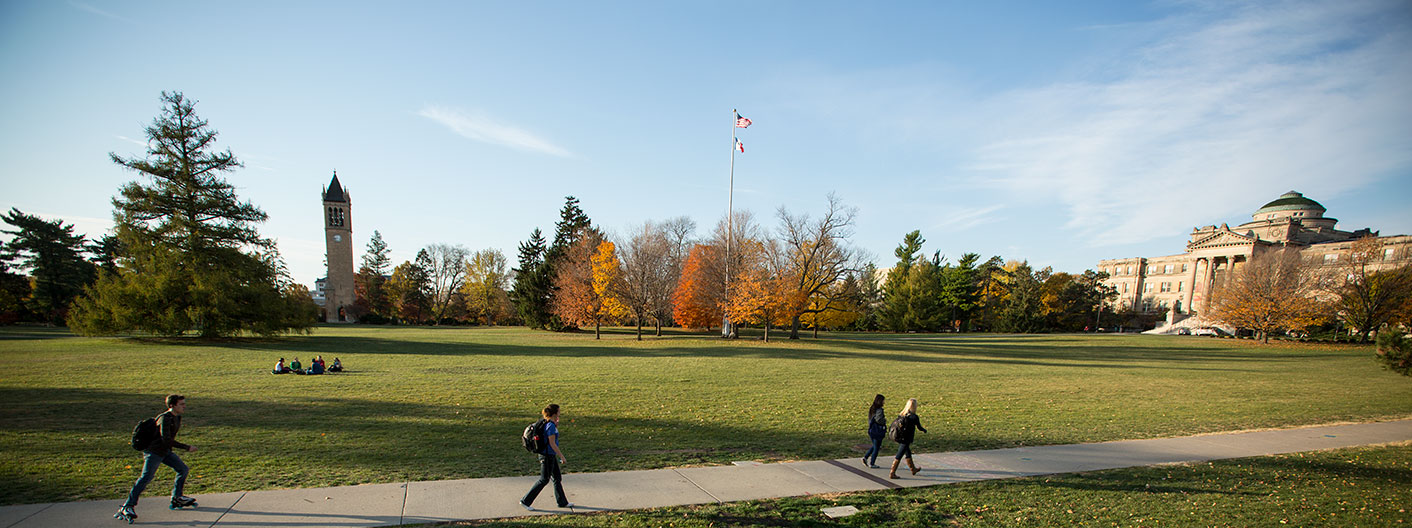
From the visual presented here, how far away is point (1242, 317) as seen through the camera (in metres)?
46.6

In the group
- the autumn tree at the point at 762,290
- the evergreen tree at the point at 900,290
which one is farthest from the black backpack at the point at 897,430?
the evergreen tree at the point at 900,290

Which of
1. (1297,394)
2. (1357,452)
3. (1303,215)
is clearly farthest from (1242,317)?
(1303,215)

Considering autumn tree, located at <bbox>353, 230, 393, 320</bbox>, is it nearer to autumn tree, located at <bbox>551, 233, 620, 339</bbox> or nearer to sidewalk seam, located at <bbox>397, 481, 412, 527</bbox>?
autumn tree, located at <bbox>551, 233, 620, 339</bbox>

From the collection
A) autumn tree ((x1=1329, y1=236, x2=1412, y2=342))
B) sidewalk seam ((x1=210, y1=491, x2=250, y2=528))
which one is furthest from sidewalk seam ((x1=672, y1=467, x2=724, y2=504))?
autumn tree ((x1=1329, y1=236, x2=1412, y2=342))

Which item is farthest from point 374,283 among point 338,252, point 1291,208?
point 1291,208

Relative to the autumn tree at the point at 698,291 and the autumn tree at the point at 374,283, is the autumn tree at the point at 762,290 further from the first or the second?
the autumn tree at the point at 374,283

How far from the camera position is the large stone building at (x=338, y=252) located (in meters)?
77.4

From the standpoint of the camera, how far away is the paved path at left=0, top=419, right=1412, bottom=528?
19.9 feet

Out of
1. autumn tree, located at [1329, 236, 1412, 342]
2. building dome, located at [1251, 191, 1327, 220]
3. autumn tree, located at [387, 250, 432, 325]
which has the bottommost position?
autumn tree, located at [387, 250, 432, 325]

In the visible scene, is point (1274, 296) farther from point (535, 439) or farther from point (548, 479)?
point (535, 439)

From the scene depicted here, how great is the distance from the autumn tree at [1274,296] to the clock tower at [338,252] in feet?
329

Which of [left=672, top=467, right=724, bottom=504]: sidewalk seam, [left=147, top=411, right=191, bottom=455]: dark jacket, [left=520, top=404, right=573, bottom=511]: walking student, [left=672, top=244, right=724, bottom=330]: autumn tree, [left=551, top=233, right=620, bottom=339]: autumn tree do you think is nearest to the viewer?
[left=147, top=411, right=191, bottom=455]: dark jacket

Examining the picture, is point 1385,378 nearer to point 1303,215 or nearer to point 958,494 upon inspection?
point 958,494

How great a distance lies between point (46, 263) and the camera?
49906 millimetres
